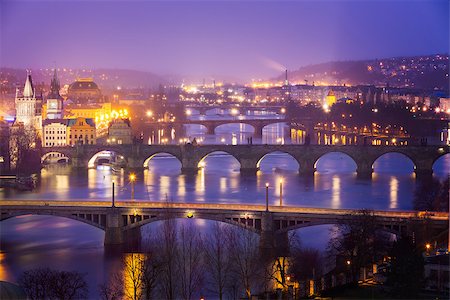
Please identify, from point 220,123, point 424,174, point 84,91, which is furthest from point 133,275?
point 84,91

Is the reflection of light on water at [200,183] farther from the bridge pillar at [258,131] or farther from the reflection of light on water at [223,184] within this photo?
the bridge pillar at [258,131]

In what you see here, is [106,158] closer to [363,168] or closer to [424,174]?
[363,168]

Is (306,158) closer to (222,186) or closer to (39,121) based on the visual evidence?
(222,186)

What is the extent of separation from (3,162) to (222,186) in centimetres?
457

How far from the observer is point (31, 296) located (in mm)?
7445

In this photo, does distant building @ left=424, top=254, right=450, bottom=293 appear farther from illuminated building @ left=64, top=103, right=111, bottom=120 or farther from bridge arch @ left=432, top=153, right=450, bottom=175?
illuminated building @ left=64, top=103, right=111, bottom=120

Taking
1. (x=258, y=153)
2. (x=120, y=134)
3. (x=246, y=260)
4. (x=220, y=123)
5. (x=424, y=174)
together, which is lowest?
(x=246, y=260)

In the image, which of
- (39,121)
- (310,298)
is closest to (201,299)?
(310,298)

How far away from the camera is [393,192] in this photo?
14289 millimetres

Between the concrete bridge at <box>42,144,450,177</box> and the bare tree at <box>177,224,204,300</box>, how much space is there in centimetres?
733

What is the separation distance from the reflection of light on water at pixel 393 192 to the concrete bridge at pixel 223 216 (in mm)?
2791

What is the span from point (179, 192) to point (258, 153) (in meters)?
Answer: 3.73

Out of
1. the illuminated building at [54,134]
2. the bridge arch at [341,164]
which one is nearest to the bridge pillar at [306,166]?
the bridge arch at [341,164]

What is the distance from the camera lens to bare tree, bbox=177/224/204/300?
27.4ft
